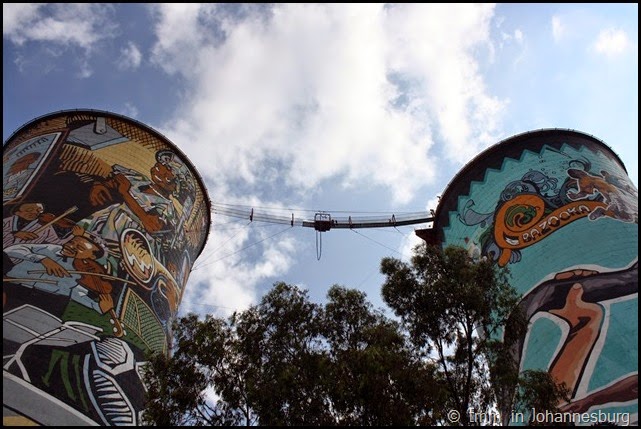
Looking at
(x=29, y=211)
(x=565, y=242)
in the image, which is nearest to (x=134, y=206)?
(x=29, y=211)

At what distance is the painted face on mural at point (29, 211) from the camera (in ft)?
50.9

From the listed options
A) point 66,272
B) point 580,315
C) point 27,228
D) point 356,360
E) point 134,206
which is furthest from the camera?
point 134,206

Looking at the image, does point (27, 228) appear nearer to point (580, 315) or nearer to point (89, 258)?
point (89, 258)

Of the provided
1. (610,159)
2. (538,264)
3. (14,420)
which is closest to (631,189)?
(610,159)

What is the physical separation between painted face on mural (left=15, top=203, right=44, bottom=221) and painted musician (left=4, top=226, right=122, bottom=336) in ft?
3.64

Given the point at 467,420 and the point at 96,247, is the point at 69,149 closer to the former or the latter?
the point at 96,247

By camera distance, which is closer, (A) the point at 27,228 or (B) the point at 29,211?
(A) the point at 27,228

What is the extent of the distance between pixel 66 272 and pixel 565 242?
14002 millimetres

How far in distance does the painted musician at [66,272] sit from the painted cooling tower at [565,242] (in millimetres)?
11470

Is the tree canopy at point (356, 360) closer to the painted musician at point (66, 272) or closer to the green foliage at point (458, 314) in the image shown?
the green foliage at point (458, 314)

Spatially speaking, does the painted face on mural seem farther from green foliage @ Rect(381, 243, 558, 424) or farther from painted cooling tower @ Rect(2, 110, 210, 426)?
green foliage @ Rect(381, 243, 558, 424)

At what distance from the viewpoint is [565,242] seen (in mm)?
15586

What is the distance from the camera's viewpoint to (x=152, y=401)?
29.2 feet

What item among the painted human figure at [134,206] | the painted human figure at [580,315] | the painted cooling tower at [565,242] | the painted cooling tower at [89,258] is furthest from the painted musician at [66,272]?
the painted cooling tower at [565,242]
